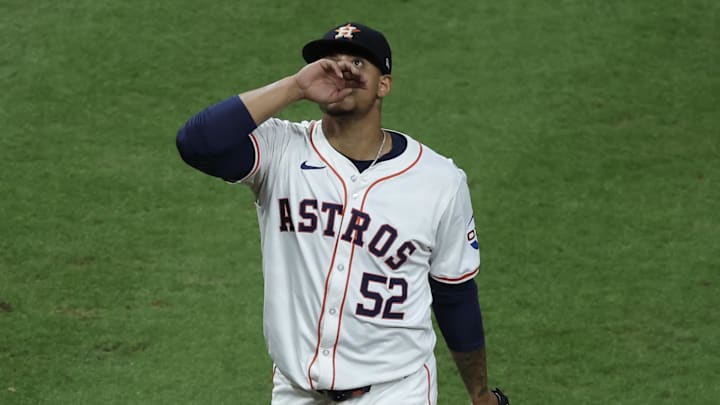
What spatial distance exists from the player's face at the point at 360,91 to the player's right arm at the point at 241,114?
0.07m

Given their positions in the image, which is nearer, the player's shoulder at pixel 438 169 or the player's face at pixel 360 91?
the player's face at pixel 360 91

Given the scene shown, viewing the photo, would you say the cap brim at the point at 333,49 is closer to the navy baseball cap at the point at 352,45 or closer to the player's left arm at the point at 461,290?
the navy baseball cap at the point at 352,45

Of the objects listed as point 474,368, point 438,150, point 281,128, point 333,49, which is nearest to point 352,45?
point 333,49

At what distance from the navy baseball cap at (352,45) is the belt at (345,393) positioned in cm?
107

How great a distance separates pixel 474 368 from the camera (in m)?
4.19

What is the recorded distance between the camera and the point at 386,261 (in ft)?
12.5

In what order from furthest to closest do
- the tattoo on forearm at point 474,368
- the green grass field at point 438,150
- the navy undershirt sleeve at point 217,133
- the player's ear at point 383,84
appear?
the green grass field at point 438,150 < the tattoo on forearm at point 474,368 < the player's ear at point 383,84 < the navy undershirt sleeve at point 217,133

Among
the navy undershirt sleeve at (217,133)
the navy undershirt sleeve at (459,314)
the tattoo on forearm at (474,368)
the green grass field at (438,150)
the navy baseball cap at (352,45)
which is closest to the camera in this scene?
the navy undershirt sleeve at (217,133)

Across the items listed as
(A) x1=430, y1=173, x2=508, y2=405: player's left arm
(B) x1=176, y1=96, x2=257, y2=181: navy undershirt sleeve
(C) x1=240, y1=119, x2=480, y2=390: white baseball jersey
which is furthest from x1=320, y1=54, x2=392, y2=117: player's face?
(A) x1=430, y1=173, x2=508, y2=405: player's left arm

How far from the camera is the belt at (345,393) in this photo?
→ 12.7 feet

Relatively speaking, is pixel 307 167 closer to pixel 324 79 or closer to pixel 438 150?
pixel 324 79

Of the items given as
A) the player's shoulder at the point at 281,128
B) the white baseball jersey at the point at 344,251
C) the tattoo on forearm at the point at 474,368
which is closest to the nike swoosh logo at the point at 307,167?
the white baseball jersey at the point at 344,251

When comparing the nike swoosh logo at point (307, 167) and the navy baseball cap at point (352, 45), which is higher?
the navy baseball cap at point (352, 45)

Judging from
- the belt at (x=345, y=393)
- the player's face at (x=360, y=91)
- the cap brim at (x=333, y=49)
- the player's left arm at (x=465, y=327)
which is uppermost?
the cap brim at (x=333, y=49)
